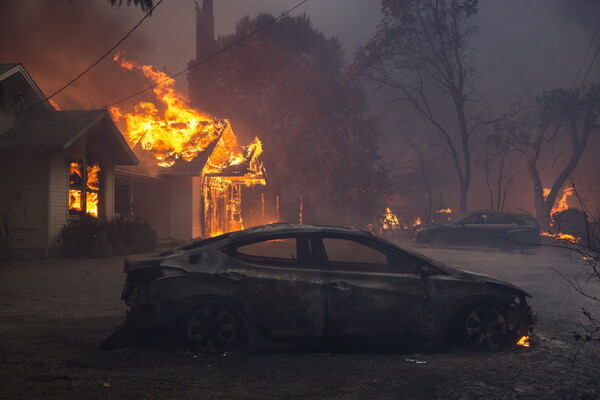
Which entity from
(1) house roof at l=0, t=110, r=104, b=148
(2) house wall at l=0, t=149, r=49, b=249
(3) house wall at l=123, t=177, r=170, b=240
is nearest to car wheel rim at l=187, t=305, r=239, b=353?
(1) house roof at l=0, t=110, r=104, b=148

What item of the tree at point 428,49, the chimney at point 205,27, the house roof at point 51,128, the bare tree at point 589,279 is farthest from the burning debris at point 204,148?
the chimney at point 205,27

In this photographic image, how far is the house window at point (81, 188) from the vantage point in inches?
795

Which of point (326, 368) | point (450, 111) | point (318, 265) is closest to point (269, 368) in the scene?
point (326, 368)

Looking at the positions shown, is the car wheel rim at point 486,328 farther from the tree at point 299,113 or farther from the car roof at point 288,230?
the tree at point 299,113

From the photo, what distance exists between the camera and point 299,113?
4306 centimetres

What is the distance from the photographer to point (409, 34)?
37.0 meters

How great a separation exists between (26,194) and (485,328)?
16083 millimetres

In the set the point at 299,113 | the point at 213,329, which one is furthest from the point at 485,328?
the point at 299,113

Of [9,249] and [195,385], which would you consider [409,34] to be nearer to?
[9,249]

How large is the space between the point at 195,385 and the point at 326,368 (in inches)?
54.5

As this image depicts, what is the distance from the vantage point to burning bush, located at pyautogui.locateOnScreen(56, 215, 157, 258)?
18.9 metres

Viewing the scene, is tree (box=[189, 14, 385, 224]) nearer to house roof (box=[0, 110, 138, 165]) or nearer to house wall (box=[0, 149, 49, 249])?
house roof (box=[0, 110, 138, 165])

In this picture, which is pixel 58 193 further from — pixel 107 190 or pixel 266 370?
pixel 266 370

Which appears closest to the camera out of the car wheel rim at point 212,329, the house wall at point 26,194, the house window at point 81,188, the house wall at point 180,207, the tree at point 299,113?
the car wheel rim at point 212,329
